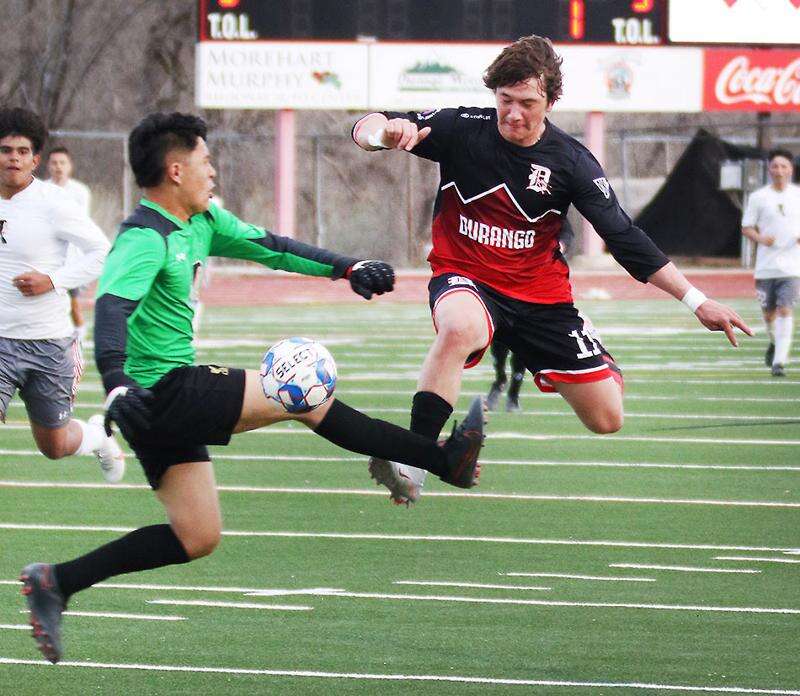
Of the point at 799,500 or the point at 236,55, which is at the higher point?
the point at 236,55

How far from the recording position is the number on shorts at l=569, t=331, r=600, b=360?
8.15m

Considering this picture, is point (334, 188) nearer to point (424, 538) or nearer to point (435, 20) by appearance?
point (435, 20)

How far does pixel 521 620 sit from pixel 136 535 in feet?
5.97

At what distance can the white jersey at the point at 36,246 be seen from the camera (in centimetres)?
929

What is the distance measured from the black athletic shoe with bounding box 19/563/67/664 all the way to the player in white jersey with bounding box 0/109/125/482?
2.98m

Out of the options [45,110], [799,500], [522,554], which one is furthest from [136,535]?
[45,110]

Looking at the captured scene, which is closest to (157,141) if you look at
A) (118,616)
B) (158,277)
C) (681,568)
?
(158,277)

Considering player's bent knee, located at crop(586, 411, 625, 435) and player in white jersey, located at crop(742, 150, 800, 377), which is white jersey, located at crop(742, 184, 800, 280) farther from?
player's bent knee, located at crop(586, 411, 625, 435)

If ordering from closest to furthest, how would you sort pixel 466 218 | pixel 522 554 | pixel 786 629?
pixel 786 629, pixel 466 218, pixel 522 554

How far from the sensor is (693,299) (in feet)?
25.0

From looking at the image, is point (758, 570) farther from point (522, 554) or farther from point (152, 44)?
point (152, 44)

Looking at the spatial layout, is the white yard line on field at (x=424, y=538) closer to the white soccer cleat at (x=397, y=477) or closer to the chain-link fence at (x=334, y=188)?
the white soccer cleat at (x=397, y=477)

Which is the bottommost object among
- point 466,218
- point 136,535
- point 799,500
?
point 799,500

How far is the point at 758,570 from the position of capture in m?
8.48
